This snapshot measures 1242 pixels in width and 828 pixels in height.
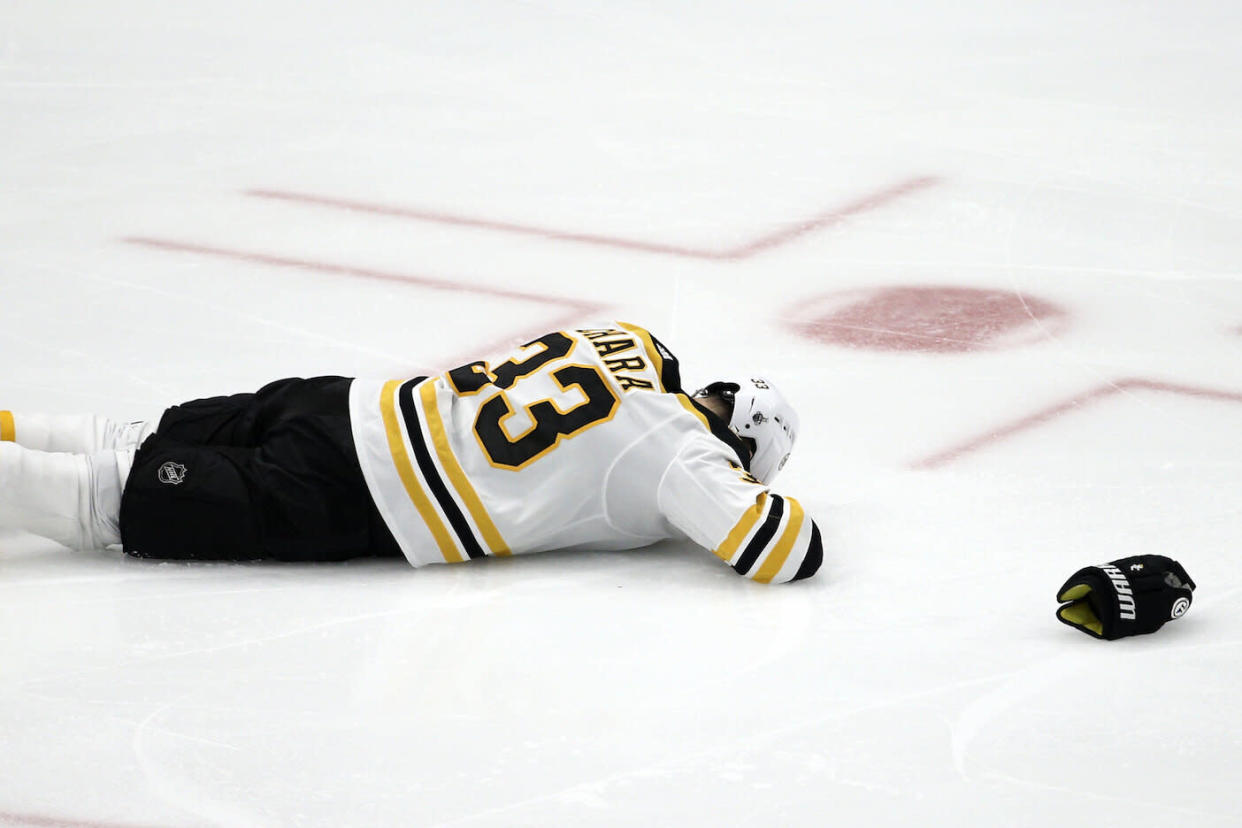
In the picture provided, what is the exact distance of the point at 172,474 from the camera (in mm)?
2938

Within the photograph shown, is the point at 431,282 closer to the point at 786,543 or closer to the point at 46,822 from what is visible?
the point at 786,543

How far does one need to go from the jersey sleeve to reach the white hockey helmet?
4.8 inches

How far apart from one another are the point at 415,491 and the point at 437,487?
0.11ft

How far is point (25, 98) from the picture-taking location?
6.41 metres

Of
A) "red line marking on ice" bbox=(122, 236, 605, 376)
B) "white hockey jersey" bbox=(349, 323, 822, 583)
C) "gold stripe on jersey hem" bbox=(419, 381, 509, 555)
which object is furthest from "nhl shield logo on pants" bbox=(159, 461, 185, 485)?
"red line marking on ice" bbox=(122, 236, 605, 376)

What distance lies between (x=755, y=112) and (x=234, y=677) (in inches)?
163

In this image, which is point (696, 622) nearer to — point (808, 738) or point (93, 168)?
point (808, 738)

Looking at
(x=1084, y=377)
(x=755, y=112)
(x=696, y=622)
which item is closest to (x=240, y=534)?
(x=696, y=622)

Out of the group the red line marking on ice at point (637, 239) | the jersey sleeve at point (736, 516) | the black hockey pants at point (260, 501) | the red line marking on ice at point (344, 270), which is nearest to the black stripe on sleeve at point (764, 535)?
the jersey sleeve at point (736, 516)

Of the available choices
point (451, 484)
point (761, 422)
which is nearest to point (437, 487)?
point (451, 484)

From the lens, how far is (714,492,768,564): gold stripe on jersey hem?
2.89 metres

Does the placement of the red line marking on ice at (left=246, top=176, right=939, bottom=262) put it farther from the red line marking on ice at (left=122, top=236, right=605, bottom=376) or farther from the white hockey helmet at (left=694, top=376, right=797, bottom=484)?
the white hockey helmet at (left=694, top=376, right=797, bottom=484)

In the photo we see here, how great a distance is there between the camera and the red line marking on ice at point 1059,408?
361cm

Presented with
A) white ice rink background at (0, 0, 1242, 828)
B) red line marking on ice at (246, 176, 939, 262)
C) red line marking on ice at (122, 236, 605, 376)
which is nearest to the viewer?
white ice rink background at (0, 0, 1242, 828)
